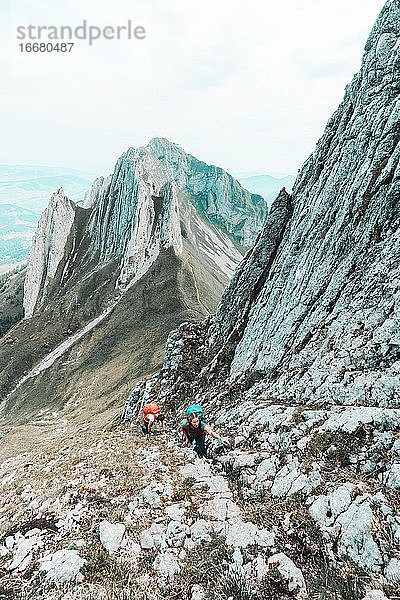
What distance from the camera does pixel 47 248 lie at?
13962cm

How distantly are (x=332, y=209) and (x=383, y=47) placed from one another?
1146 centimetres

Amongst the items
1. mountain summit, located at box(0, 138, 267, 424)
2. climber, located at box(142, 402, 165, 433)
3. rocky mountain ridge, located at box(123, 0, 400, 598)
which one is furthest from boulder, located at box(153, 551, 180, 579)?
mountain summit, located at box(0, 138, 267, 424)

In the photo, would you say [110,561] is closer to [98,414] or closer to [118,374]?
[98,414]

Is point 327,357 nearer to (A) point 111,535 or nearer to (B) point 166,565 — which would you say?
(B) point 166,565

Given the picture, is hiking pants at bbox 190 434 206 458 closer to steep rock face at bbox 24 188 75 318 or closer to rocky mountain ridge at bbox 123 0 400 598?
rocky mountain ridge at bbox 123 0 400 598

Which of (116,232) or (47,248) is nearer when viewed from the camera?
(116,232)

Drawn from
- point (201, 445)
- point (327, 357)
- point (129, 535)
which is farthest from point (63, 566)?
point (327, 357)

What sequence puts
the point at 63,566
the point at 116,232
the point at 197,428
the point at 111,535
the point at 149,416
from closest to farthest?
1. the point at 63,566
2. the point at 111,535
3. the point at 197,428
4. the point at 149,416
5. the point at 116,232

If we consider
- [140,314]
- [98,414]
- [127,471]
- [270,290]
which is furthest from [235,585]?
[140,314]

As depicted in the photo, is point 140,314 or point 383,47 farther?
point 140,314

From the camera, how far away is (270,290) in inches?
945

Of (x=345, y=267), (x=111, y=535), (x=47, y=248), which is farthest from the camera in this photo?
(x=47, y=248)

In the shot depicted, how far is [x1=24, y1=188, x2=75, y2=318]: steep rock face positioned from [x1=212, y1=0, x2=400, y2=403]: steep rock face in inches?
5318

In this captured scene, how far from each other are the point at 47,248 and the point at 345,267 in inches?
5919
